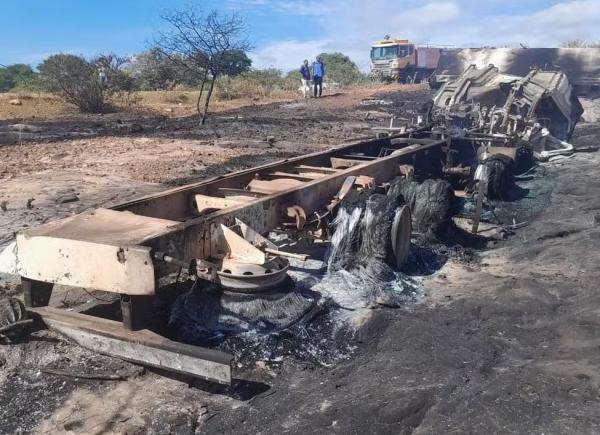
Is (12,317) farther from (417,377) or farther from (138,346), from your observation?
(417,377)

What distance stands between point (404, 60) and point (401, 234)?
32.6 m

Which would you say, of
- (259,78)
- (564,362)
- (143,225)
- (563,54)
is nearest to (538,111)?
(563,54)

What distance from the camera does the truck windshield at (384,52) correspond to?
3584 centimetres

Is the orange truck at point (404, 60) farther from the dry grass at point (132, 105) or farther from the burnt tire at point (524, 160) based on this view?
the burnt tire at point (524, 160)

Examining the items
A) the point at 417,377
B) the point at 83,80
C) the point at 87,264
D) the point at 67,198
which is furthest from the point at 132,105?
the point at 417,377

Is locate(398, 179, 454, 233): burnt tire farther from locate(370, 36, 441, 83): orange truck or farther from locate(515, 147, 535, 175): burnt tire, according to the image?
locate(370, 36, 441, 83): orange truck

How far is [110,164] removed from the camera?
9734mm

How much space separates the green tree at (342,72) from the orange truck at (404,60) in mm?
3869

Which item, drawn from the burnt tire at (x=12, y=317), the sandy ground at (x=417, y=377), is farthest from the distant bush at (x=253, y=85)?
the burnt tire at (x=12, y=317)

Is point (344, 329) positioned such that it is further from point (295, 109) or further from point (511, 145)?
point (295, 109)

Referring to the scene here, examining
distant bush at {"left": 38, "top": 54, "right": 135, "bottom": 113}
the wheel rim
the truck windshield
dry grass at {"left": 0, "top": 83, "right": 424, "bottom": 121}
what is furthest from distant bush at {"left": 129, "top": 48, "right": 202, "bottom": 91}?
the wheel rim

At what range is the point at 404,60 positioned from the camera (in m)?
35.3

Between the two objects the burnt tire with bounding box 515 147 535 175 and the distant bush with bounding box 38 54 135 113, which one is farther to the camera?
the distant bush with bounding box 38 54 135 113

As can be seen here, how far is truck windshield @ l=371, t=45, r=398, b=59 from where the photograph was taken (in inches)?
1411
